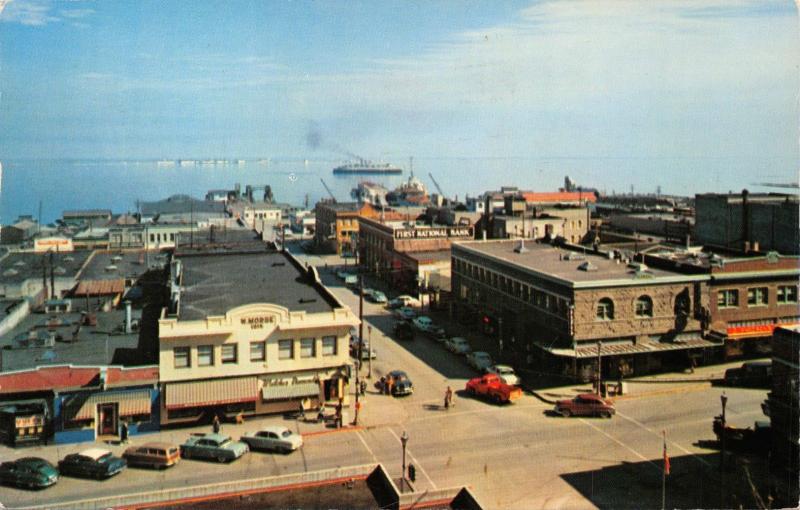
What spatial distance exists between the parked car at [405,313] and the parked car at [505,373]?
1846cm

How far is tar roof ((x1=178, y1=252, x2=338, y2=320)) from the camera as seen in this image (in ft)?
132

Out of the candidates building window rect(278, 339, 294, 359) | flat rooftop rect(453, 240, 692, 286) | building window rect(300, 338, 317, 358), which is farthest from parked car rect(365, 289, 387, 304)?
building window rect(278, 339, 294, 359)

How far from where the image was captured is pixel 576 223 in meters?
90.8

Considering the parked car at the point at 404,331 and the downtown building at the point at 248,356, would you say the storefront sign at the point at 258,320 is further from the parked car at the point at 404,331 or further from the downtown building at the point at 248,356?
the parked car at the point at 404,331

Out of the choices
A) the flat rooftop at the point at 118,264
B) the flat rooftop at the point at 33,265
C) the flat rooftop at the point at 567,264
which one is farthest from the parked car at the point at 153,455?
the flat rooftop at the point at 118,264

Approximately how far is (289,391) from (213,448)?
20.7 feet

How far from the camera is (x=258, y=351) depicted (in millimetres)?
37000

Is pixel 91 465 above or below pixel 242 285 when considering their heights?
Result: below

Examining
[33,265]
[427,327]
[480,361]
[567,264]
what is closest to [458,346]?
[480,361]

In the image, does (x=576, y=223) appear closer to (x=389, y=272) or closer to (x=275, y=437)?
(x=389, y=272)

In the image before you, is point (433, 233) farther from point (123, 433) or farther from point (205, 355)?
point (123, 433)

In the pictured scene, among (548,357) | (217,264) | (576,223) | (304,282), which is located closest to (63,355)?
(304,282)

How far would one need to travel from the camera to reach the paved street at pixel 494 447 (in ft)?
91.5

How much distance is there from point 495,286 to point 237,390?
2348 centimetres
